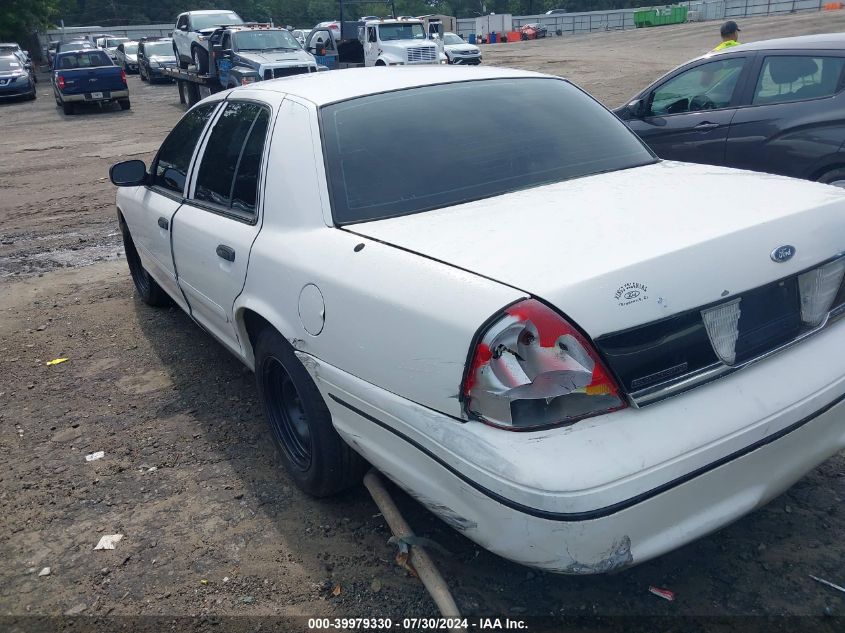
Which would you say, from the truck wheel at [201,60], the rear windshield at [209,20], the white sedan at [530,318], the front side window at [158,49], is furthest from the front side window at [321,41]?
the white sedan at [530,318]

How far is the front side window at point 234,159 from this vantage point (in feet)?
11.1

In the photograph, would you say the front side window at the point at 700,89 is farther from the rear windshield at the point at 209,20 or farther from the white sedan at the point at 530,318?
the rear windshield at the point at 209,20

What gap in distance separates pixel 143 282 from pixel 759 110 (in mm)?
5017

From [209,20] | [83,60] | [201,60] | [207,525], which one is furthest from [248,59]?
[207,525]

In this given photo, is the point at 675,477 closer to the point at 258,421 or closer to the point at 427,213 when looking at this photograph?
the point at 427,213

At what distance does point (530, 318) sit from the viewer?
2020 millimetres

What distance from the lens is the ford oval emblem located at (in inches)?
90.7

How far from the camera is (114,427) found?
13.1 feet

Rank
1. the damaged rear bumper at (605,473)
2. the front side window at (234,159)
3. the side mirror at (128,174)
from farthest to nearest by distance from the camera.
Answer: the side mirror at (128,174)
the front side window at (234,159)
the damaged rear bumper at (605,473)

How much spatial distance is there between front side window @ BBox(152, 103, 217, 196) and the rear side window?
431 centimetres

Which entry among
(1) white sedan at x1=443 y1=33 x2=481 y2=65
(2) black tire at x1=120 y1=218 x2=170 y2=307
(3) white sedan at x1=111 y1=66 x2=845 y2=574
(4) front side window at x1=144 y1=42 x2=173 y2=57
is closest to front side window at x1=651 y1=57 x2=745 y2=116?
(3) white sedan at x1=111 y1=66 x2=845 y2=574

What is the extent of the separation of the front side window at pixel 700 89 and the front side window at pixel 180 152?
4077mm

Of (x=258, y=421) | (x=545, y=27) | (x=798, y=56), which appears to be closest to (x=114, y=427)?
(x=258, y=421)

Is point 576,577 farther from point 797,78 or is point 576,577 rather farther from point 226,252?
point 797,78
